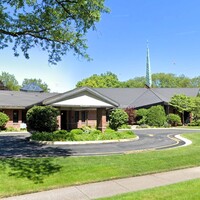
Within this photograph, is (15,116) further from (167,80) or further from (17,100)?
(167,80)

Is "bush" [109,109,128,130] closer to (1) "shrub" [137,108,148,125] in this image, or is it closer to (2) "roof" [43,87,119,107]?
→ (2) "roof" [43,87,119,107]

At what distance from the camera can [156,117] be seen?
40281 millimetres

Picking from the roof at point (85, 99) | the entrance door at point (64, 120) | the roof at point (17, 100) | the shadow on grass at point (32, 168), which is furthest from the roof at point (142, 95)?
the shadow on grass at point (32, 168)

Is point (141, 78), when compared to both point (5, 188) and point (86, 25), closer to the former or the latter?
point (86, 25)

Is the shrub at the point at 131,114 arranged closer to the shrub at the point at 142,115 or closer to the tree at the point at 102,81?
the shrub at the point at 142,115

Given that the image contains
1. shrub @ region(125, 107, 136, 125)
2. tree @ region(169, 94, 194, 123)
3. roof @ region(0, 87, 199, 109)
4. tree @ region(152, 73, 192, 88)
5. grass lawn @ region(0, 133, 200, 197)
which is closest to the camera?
grass lawn @ region(0, 133, 200, 197)

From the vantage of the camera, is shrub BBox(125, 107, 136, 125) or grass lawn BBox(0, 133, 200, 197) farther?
shrub BBox(125, 107, 136, 125)

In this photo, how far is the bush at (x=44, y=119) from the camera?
23.3 m

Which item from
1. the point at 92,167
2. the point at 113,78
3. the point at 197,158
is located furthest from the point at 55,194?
the point at 113,78

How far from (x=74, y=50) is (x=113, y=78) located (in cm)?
6821

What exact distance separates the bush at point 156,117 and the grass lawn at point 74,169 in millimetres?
26471

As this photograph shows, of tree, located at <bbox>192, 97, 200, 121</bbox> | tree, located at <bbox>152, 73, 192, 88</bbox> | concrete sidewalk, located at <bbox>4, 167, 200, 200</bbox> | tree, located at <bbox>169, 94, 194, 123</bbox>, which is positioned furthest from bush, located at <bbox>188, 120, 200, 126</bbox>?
tree, located at <bbox>152, 73, 192, 88</bbox>

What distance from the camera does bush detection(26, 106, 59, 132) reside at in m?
23.3

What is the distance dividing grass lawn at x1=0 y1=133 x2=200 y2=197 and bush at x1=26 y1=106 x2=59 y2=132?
36.1 ft
